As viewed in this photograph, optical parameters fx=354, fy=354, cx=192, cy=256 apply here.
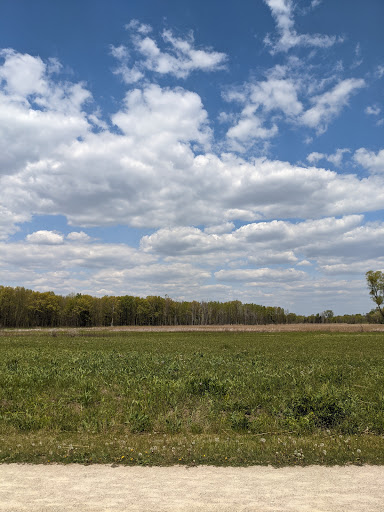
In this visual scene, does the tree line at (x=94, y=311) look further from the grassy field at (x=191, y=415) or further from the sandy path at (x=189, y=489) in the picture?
the sandy path at (x=189, y=489)

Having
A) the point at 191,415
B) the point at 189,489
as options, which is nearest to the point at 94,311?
the point at 191,415

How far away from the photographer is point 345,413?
1230cm

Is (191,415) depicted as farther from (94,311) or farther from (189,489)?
(94,311)

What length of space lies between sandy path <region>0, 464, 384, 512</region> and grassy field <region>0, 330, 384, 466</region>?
647 millimetres

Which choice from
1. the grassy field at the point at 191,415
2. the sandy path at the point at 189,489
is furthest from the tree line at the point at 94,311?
the sandy path at the point at 189,489

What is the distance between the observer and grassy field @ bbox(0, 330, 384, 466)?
9148mm

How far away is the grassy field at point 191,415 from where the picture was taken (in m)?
9.15

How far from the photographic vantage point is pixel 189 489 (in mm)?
7082

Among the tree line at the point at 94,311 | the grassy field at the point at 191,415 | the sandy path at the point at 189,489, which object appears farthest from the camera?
the tree line at the point at 94,311

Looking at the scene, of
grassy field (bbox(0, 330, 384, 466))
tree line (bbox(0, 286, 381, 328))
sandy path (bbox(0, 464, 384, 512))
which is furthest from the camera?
tree line (bbox(0, 286, 381, 328))

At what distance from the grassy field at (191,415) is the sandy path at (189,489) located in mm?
647

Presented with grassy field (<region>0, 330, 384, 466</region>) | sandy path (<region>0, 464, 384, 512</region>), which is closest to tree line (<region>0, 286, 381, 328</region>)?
grassy field (<region>0, 330, 384, 466</region>)

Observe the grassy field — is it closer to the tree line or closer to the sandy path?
the sandy path

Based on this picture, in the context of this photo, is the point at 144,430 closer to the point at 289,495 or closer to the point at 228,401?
the point at 228,401
